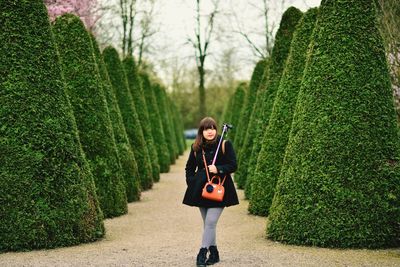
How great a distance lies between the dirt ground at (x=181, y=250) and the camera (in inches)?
302

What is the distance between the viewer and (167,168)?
83.0 ft

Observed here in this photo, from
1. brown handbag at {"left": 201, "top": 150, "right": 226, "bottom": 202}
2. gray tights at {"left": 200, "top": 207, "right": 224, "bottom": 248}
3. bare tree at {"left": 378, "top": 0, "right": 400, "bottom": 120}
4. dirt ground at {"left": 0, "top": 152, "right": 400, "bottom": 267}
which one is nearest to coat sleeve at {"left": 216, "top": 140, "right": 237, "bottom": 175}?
brown handbag at {"left": 201, "top": 150, "right": 226, "bottom": 202}

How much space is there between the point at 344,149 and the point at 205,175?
7.55 ft

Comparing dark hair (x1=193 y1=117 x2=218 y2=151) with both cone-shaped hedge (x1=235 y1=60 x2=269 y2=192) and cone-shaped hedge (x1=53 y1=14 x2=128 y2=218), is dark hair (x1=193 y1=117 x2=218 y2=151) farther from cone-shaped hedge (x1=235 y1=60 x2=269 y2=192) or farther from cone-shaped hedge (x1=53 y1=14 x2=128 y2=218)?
cone-shaped hedge (x1=235 y1=60 x2=269 y2=192)

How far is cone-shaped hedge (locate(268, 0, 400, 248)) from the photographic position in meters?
8.30

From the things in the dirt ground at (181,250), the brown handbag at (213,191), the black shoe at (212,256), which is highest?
the brown handbag at (213,191)

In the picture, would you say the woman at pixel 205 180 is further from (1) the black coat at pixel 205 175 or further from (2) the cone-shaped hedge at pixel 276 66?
(2) the cone-shaped hedge at pixel 276 66

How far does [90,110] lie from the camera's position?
39.2 ft

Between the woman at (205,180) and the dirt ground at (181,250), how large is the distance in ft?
1.31

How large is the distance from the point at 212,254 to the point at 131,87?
43.8 ft

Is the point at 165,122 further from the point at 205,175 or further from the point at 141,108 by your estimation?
the point at 205,175

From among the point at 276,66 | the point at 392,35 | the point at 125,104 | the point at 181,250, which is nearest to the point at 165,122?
the point at 125,104

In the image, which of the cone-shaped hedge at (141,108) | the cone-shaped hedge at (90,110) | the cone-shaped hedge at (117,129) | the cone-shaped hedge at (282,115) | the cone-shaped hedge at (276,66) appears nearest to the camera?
the cone-shaped hedge at (282,115)

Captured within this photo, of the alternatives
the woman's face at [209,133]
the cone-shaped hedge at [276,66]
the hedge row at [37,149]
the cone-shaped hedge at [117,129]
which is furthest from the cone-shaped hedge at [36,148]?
the cone-shaped hedge at [276,66]
